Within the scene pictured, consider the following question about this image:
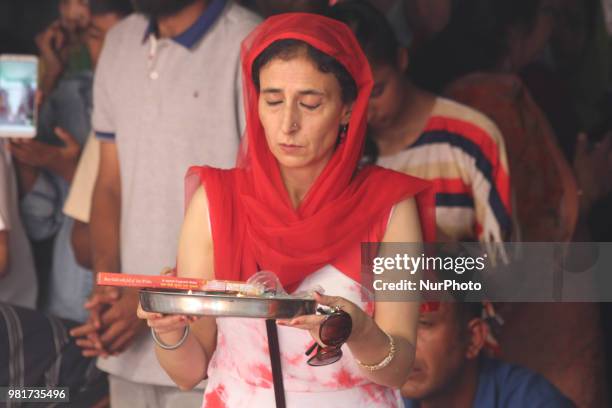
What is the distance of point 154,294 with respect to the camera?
1659 millimetres

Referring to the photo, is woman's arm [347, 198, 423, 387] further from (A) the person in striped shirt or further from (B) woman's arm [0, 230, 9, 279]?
(B) woman's arm [0, 230, 9, 279]

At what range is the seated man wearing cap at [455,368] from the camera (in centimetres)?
250

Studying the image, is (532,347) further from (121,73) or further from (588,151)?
(121,73)

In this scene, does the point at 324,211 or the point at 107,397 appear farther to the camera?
the point at 107,397

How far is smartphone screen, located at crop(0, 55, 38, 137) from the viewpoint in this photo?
9.24ft

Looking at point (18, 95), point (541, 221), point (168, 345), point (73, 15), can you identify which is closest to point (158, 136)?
point (18, 95)

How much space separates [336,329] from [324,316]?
0.09 feet

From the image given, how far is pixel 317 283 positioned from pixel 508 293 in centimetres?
93

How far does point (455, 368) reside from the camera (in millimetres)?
2543

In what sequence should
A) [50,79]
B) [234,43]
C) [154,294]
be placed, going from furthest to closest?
1. [50,79]
2. [234,43]
3. [154,294]

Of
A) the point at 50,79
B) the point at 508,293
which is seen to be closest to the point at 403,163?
the point at 508,293

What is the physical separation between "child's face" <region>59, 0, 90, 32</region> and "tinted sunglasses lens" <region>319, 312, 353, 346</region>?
1.81 m

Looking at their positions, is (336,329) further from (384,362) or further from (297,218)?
(297,218)

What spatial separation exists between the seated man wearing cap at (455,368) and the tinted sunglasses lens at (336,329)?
84cm
